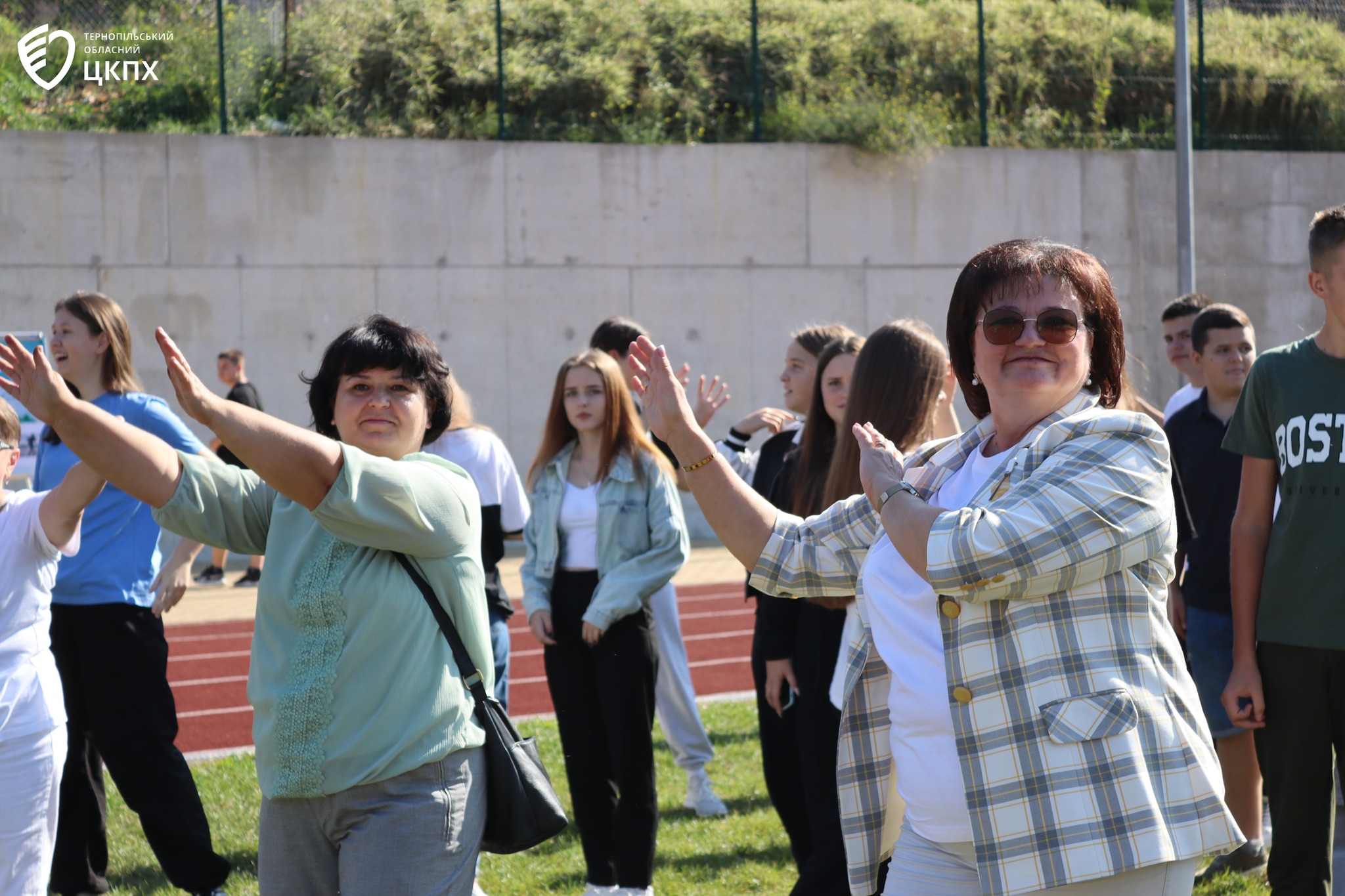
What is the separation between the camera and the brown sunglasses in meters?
2.25

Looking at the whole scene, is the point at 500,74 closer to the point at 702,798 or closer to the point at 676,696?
the point at 676,696

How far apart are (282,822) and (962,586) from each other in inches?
63.2

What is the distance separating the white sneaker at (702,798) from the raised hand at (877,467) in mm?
3810

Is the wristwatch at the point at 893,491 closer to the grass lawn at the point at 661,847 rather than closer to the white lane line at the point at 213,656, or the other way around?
the grass lawn at the point at 661,847

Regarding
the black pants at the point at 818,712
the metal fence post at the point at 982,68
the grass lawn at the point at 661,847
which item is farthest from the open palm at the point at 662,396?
the metal fence post at the point at 982,68

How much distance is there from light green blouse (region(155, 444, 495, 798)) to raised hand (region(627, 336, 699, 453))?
0.50 meters

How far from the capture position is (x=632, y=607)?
482 centimetres

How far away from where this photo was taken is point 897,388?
12.3 feet

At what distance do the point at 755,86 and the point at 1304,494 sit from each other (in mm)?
13501

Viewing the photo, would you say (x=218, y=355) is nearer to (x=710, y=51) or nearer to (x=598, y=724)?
Result: (x=710, y=51)

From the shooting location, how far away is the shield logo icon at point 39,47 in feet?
49.8

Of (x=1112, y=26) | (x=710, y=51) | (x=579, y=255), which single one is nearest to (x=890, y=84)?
(x=710, y=51)

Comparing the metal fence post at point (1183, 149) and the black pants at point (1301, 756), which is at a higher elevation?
the metal fence post at point (1183, 149)

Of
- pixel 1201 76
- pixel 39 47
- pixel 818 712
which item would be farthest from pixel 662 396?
pixel 1201 76
